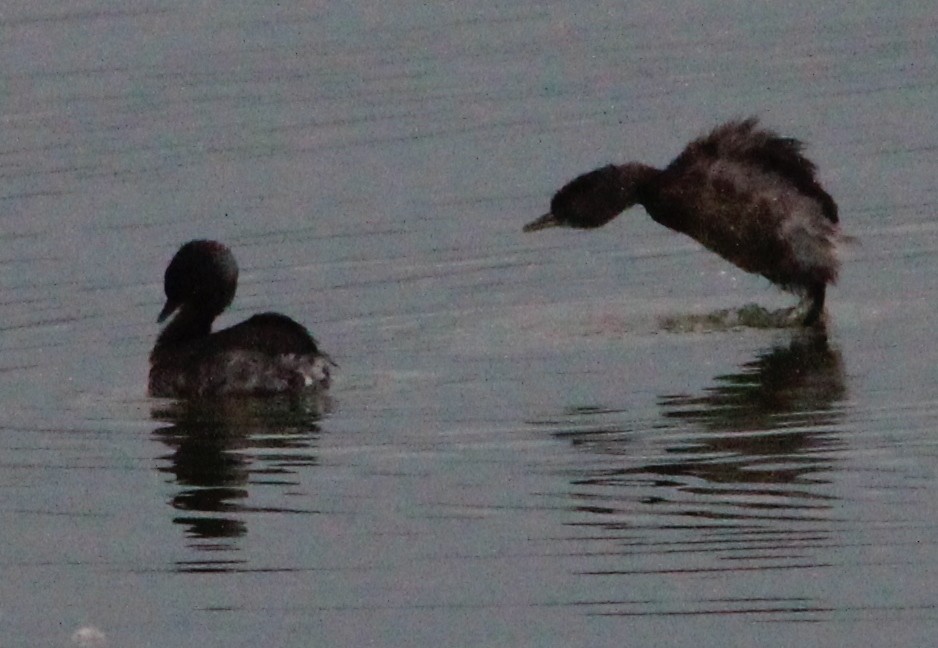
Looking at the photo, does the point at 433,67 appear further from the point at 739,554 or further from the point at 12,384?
the point at 739,554

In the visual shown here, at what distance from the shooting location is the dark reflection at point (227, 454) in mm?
11570

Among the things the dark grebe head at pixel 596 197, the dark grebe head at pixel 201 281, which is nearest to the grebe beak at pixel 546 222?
the dark grebe head at pixel 596 197

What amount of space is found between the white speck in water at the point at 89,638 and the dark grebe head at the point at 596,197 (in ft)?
21.9

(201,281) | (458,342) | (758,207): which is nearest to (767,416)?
(458,342)

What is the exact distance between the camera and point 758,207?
15.5 meters

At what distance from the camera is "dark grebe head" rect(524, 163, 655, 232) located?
53.3 ft

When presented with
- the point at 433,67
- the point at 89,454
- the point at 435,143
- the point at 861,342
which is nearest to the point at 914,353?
the point at 861,342

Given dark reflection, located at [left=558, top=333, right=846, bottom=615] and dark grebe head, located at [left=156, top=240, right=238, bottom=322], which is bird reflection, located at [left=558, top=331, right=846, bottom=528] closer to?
dark reflection, located at [left=558, top=333, right=846, bottom=615]

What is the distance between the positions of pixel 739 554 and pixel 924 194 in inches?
294

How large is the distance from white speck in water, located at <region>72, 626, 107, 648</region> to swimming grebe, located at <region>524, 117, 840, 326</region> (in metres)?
6.06

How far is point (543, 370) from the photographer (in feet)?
46.2

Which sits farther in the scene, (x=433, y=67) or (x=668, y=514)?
(x=433, y=67)

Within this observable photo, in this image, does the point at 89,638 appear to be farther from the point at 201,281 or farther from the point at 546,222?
the point at 546,222

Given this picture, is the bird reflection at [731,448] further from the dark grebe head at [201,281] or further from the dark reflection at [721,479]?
the dark grebe head at [201,281]
